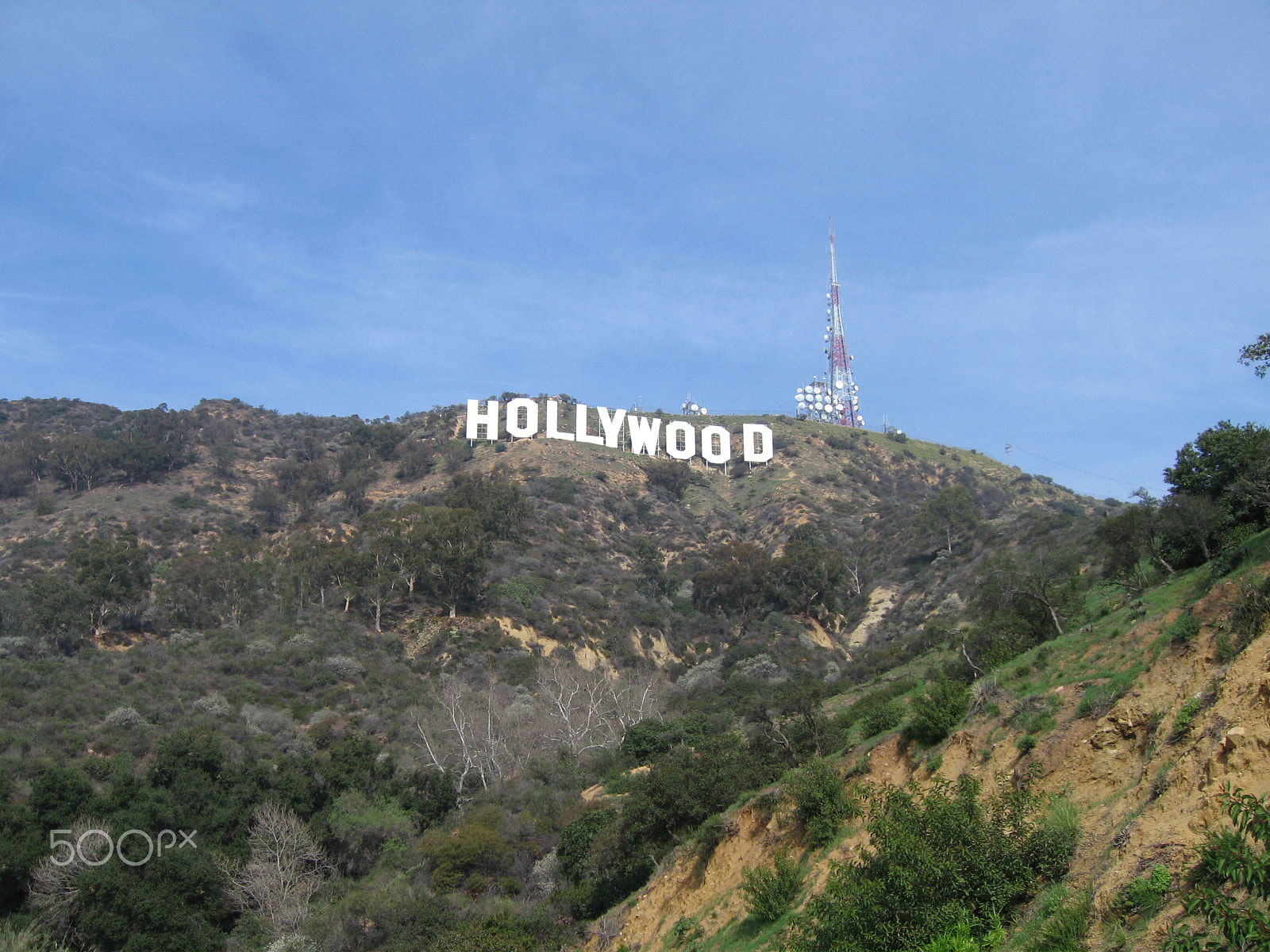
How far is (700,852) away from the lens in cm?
2144

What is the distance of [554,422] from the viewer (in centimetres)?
9325

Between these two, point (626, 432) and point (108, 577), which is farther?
point (626, 432)

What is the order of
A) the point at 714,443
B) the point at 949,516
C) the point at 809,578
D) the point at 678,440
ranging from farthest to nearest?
the point at 714,443, the point at 678,440, the point at 949,516, the point at 809,578

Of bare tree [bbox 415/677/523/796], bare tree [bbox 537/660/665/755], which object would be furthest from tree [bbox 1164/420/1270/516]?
bare tree [bbox 415/677/523/796]

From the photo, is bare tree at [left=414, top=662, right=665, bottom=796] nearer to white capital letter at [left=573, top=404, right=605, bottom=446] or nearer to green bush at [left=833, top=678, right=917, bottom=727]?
green bush at [left=833, top=678, right=917, bottom=727]

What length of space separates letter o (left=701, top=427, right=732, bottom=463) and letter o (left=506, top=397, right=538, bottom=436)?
1905 cm

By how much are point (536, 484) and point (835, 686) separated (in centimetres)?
4567

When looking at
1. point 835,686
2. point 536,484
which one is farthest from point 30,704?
point 536,484

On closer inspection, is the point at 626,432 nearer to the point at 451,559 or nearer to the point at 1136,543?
the point at 451,559

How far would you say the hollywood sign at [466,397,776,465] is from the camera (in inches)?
3526

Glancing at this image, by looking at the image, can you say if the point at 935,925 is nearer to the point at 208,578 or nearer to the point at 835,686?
the point at 835,686

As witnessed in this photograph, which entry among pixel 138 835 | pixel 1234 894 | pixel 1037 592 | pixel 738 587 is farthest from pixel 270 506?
pixel 1234 894

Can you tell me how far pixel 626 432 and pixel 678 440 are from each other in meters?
5.96

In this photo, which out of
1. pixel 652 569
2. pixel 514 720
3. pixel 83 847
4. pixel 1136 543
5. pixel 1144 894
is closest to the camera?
pixel 1144 894
